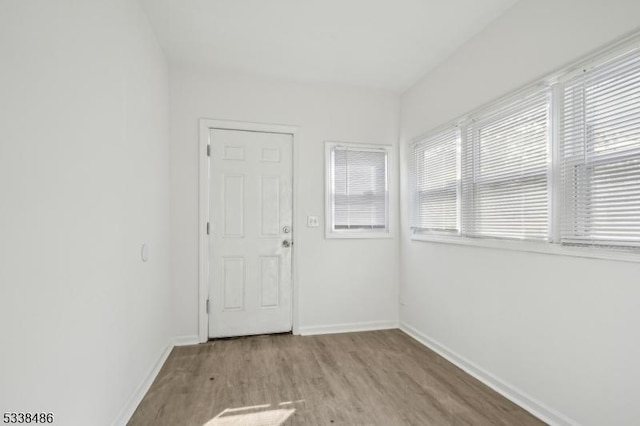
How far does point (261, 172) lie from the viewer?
3359 mm

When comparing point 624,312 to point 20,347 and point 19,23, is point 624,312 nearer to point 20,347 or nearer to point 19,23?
point 20,347

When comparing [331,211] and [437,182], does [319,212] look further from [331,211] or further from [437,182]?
[437,182]

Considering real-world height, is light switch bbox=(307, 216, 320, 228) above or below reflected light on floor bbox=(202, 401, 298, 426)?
above

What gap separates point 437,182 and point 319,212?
1.27 meters

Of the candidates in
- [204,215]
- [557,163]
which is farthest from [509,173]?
[204,215]

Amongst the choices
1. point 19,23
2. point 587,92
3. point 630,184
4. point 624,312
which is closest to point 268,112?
point 19,23

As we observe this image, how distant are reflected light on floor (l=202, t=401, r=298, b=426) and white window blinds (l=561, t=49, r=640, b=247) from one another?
6.64 feet

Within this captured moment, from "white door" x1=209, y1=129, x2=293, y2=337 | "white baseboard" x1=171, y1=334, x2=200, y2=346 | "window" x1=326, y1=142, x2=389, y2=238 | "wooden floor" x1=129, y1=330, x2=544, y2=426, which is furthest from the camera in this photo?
"window" x1=326, y1=142, x2=389, y2=238

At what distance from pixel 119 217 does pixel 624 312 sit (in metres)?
2.76

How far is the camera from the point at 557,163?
6.20ft

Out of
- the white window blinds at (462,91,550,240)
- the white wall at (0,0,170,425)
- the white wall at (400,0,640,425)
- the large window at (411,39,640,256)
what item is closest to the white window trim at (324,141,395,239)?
the white wall at (400,0,640,425)

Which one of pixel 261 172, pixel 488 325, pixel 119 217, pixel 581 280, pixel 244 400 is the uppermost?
pixel 261 172

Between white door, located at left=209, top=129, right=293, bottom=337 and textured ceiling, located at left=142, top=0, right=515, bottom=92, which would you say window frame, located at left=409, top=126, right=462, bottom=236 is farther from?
white door, located at left=209, top=129, right=293, bottom=337

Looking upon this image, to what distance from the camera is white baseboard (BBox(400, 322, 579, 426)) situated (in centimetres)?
187
